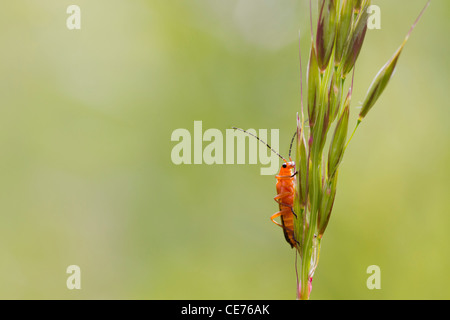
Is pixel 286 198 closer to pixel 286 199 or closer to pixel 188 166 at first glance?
pixel 286 199

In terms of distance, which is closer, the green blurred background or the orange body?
the orange body

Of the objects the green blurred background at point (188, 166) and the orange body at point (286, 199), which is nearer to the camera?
the orange body at point (286, 199)

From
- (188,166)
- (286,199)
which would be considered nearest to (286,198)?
(286,199)

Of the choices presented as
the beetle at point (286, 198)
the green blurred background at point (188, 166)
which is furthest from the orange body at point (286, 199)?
the green blurred background at point (188, 166)

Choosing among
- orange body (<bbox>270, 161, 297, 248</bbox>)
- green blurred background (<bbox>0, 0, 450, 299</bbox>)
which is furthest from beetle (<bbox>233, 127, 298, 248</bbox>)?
green blurred background (<bbox>0, 0, 450, 299</bbox>)

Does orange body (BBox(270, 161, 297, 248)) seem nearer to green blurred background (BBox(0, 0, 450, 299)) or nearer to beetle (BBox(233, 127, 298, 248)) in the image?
beetle (BBox(233, 127, 298, 248))

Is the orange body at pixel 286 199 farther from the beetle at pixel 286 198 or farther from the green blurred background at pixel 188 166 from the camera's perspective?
the green blurred background at pixel 188 166

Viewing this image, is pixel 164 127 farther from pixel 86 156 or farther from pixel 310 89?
pixel 310 89
